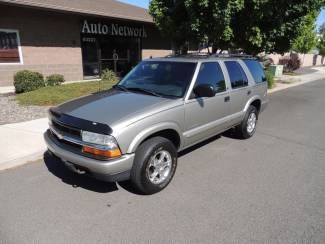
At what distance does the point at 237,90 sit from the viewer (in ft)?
18.0

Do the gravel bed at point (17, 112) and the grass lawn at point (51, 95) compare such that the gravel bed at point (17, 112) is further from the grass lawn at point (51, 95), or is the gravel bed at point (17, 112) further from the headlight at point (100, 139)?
the headlight at point (100, 139)

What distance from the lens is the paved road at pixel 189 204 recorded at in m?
3.05

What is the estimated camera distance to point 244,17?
36.6ft

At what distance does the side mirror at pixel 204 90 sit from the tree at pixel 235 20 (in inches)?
253

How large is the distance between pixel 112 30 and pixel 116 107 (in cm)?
1414

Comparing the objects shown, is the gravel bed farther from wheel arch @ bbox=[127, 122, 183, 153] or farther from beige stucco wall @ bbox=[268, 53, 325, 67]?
beige stucco wall @ bbox=[268, 53, 325, 67]

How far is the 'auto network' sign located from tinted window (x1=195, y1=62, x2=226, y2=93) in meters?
12.0

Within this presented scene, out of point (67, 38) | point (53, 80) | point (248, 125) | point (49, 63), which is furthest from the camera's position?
point (67, 38)

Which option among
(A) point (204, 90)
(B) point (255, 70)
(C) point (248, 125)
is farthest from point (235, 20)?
(A) point (204, 90)

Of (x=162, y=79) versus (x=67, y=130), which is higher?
(x=162, y=79)

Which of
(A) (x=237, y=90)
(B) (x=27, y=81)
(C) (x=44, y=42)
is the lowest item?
(B) (x=27, y=81)

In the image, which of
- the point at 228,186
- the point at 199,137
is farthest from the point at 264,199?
the point at 199,137

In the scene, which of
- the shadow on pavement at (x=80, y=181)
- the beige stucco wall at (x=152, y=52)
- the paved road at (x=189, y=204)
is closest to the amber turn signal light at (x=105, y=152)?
the paved road at (x=189, y=204)

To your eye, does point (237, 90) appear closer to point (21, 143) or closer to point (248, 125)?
point (248, 125)
